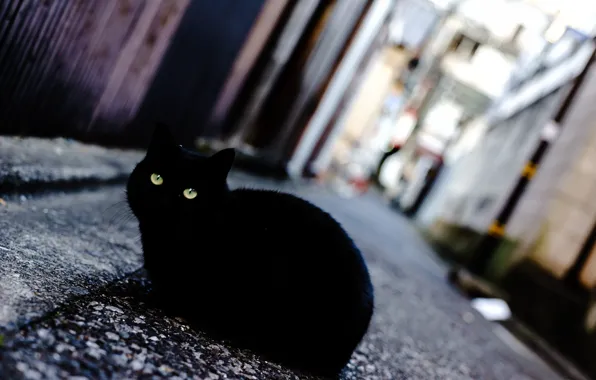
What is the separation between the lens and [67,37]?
2.82m

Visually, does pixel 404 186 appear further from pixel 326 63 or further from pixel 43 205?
pixel 43 205

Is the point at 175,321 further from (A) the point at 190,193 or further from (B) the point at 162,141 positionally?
(B) the point at 162,141

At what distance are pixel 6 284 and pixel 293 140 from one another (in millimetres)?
8175

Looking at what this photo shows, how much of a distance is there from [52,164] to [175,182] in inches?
53.1

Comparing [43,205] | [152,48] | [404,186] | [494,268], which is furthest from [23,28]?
[404,186]

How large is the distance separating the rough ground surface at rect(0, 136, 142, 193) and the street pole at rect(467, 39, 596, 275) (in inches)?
251

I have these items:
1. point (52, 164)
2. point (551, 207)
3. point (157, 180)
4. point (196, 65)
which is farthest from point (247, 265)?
point (551, 207)

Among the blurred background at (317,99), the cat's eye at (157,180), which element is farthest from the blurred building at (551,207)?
the cat's eye at (157,180)

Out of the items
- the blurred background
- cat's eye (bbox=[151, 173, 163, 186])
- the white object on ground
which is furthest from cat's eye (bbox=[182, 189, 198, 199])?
the white object on ground

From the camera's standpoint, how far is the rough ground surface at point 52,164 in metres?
2.39

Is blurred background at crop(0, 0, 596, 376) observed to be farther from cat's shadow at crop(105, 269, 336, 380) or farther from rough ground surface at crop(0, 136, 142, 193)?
cat's shadow at crop(105, 269, 336, 380)

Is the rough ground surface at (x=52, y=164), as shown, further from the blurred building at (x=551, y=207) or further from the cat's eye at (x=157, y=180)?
the blurred building at (x=551, y=207)

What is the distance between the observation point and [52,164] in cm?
272

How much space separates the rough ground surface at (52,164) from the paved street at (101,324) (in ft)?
0.34
